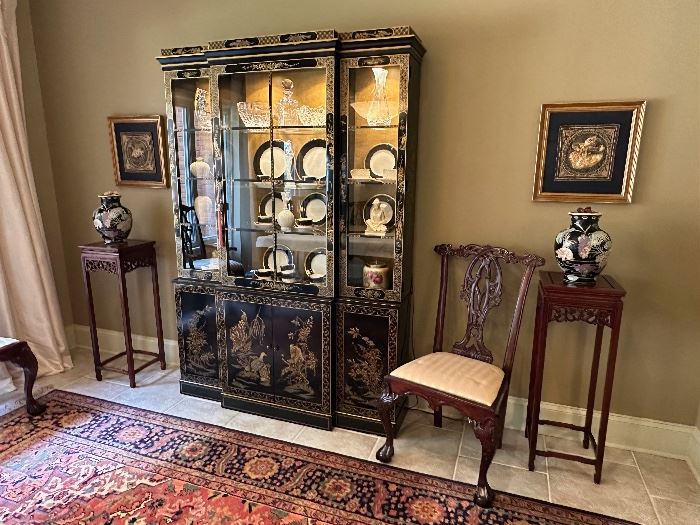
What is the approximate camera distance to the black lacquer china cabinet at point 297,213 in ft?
7.76

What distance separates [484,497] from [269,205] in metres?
1.98

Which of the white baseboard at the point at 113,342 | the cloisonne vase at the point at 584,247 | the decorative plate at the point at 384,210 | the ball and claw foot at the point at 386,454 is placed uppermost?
the decorative plate at the point at 384,210

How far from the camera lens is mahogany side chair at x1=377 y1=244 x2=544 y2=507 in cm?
205

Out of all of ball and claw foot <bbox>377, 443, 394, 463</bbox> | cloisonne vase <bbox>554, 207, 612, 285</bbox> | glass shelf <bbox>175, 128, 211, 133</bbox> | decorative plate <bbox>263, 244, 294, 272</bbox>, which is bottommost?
ball and claw foot <bbox>377, 443, 394, 463</bbox>

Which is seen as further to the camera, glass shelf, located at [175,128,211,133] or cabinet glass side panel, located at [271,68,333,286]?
glass shelf, located at [175,128,211,133]

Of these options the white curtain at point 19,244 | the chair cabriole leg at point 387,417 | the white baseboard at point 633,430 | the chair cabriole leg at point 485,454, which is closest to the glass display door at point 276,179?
the chair cabriole leg at point 387,417

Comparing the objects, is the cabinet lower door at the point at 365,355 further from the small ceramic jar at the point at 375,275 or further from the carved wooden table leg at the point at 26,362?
the carved wooden table leg at the point at 26,362

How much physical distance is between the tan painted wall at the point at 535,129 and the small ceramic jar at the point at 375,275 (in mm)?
341

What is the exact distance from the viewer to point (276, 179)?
8.69 ft

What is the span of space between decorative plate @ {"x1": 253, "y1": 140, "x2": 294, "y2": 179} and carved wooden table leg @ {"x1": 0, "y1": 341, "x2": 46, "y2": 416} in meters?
1.82

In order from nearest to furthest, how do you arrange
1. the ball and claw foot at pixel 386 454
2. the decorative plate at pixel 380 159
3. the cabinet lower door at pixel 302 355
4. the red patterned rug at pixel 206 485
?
1. the red patterned rug at pixel 206 485
2. the ball and claw foot at pixel 386 454
3. the decorative plate at pixel 380 159
4. the cabinet lower door at pixel 302 355

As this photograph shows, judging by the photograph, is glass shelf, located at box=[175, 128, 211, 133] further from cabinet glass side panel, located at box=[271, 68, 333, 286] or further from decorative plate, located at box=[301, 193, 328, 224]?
decorative plate, located at box=[301, 193, 328, 224]

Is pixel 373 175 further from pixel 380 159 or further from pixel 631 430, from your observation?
pixel 631 430

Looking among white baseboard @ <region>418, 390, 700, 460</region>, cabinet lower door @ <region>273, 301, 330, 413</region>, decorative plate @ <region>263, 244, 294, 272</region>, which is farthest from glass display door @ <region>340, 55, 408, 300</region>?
white baseboard @ <region>418, 390, 700, 460</region>
